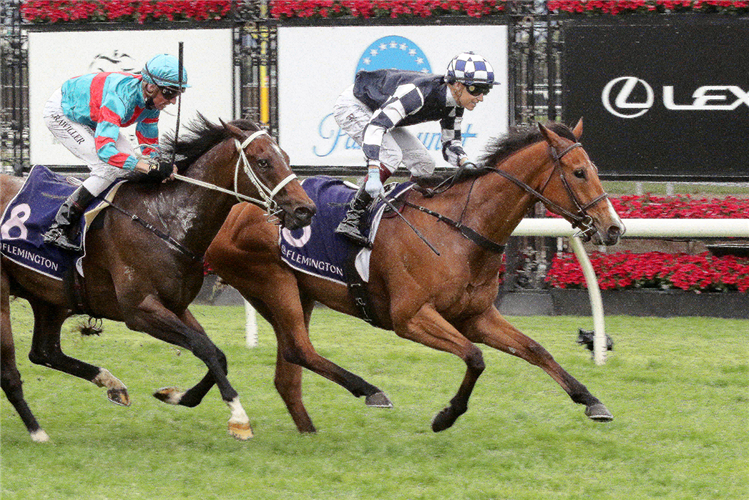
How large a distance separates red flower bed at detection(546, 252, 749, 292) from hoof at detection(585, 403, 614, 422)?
3673mm

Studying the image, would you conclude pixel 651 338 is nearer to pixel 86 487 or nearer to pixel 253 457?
pixel 253 457

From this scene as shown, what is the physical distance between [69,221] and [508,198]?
1971 millimetres

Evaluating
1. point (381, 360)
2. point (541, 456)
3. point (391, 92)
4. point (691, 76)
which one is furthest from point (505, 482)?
point (691, 76)

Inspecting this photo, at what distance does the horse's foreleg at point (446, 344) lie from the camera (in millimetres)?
4660

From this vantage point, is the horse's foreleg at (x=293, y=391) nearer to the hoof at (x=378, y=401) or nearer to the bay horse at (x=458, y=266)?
the bay horse at (x=458, y=266)

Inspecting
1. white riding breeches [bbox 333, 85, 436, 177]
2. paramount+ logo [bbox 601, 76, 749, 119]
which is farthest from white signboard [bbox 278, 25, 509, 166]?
white riding breeches [bbox 333, 85, 436, 177]

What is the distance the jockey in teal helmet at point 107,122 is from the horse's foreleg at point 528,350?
156 centimetres

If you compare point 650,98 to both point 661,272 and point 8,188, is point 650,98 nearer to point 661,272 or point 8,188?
point 661,272

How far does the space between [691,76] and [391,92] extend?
154 inches

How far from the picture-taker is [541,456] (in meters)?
4.55

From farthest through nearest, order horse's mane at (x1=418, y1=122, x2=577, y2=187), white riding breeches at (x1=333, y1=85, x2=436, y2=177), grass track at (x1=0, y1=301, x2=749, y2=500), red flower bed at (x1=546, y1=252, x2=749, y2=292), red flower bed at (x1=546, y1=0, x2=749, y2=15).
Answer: red flower bed at (x1=546, y1=0, x2=749, y2=15) < red flower bed at (x1=546, y1=252, x2=749, y2=292) < white riding breeches at (x1=333, y1=85, x2=436, y2=177) < horse's mane at (x1=418, y1=122, x2=577, y2=187) < grass track at (x1=0, y1=301, x2=749, y2=500)

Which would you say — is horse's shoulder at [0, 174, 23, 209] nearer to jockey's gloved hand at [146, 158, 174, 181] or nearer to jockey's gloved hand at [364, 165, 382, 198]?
jockey's gloved hand at [146, 158, 174, 181]

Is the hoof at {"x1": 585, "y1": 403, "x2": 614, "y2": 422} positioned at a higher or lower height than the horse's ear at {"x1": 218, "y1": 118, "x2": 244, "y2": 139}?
lower

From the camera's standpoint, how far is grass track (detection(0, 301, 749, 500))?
162 inches
